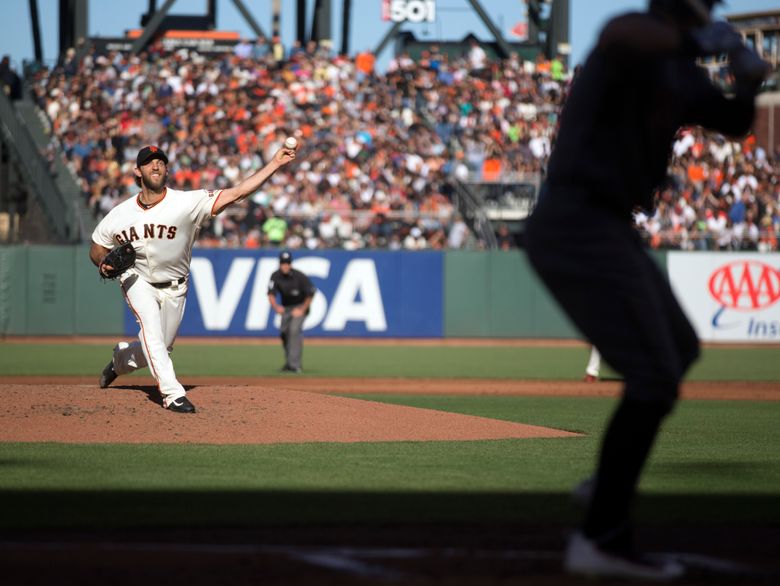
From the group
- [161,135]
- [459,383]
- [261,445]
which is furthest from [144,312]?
[161,135]

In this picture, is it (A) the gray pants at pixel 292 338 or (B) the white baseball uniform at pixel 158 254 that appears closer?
(B) the white baseball uniform at pixel 158 254

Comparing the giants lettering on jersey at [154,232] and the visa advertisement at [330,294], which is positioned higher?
the giants lettering on jersey at [154,232]

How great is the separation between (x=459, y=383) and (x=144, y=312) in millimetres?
7703

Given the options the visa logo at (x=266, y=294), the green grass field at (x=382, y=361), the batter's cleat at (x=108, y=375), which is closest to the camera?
the batter's cleat at (x=108, y=375)

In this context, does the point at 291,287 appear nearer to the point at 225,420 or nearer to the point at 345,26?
the point at 225,420

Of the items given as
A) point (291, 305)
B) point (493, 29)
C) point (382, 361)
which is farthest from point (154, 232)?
point (493, 29)

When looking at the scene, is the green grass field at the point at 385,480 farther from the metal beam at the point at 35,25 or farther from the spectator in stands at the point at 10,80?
the metal beam at the point at 35,25

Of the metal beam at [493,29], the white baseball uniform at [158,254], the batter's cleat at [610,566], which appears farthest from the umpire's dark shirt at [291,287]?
the metal beam at [493,29]

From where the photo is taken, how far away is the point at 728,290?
2648 centimetres

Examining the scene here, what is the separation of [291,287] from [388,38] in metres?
18.8

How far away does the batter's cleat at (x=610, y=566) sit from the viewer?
13.3ft

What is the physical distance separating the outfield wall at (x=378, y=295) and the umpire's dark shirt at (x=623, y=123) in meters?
21.6

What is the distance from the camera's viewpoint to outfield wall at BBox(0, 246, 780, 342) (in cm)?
2555

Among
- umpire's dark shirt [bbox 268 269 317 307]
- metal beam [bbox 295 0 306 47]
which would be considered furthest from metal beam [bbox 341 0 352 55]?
umpire's dark shirt [bbox 268 269 317 307]
